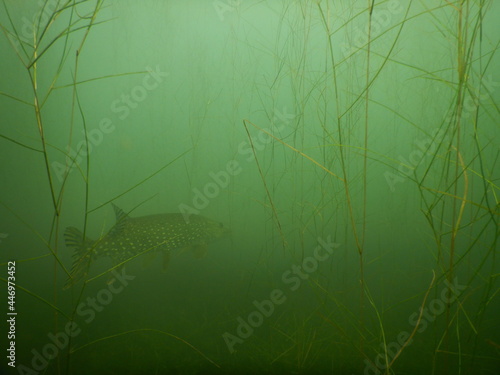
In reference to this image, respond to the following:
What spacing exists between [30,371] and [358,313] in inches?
88.4

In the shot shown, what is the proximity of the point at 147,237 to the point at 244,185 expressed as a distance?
737 millimetres

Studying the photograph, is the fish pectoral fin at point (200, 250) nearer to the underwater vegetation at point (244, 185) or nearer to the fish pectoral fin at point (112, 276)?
the underwater vegetation at point (244, 185)

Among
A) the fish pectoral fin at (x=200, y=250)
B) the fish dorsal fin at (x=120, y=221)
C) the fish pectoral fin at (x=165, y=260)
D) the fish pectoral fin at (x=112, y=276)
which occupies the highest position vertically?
the fish dorsal fin at (x=120, y=221)

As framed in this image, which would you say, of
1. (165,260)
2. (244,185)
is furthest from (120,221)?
(244,185)

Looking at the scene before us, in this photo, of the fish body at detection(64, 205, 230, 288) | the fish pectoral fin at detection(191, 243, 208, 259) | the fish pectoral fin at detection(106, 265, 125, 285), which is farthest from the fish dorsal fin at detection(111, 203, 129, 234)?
the fish pectoral fin at detection(191, 243, 208, 259)

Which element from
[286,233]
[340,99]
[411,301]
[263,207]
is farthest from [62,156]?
[411,301]

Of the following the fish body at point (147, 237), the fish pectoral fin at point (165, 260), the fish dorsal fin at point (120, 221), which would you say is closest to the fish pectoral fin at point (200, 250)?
the fish body at point (147, 237)

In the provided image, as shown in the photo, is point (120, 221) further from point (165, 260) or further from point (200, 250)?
point (200, 250)

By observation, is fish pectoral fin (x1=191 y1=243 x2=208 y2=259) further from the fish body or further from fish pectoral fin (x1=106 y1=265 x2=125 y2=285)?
fish pectoral fin (x1=106 y1=265 x2=125 y2=285)

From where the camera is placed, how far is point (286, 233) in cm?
249

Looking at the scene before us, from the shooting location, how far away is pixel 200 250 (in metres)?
2.54

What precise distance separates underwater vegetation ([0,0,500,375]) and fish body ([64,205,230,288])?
0.01m

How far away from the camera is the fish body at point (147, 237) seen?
7.58 feet

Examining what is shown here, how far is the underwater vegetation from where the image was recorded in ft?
7.61
